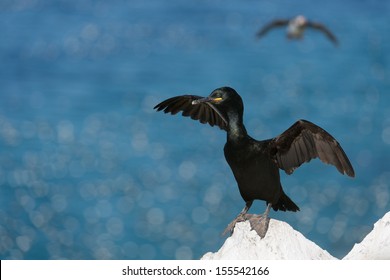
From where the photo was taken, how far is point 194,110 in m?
6.08

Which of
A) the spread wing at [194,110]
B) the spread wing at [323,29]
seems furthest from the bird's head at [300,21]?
the spread wing at [194,110]

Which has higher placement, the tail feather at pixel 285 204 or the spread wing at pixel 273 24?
the spread wing at pixel 273 24

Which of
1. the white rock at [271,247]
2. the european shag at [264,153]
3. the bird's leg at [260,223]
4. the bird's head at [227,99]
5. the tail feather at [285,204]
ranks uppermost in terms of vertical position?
the bird's head at [227,99]

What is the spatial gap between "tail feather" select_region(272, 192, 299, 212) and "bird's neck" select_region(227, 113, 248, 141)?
590 mm

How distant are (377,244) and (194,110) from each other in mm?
1616

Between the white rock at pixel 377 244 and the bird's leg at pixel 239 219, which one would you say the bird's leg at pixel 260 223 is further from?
the white rock at pixel 377 244

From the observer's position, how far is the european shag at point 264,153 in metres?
5.42

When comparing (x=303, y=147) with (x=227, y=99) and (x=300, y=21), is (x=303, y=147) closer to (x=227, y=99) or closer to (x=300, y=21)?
(x=227, y=99)

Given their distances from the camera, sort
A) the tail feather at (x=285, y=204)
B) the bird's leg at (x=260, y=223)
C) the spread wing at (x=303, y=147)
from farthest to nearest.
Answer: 1. the tail feather at (x=285, y=204)
2. the spread wing at (x=303, y=147)
3. the bird's leg at (x=260, y=223)

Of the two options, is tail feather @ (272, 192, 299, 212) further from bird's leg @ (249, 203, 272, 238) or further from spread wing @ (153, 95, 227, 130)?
spread wing @ (153, 95, 227, 130)

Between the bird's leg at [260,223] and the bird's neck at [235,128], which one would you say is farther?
the bird's neck at [235,128]

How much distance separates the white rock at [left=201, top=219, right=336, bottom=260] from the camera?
517 centimetres

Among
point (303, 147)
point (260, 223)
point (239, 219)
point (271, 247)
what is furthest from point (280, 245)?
point (303, 147)
